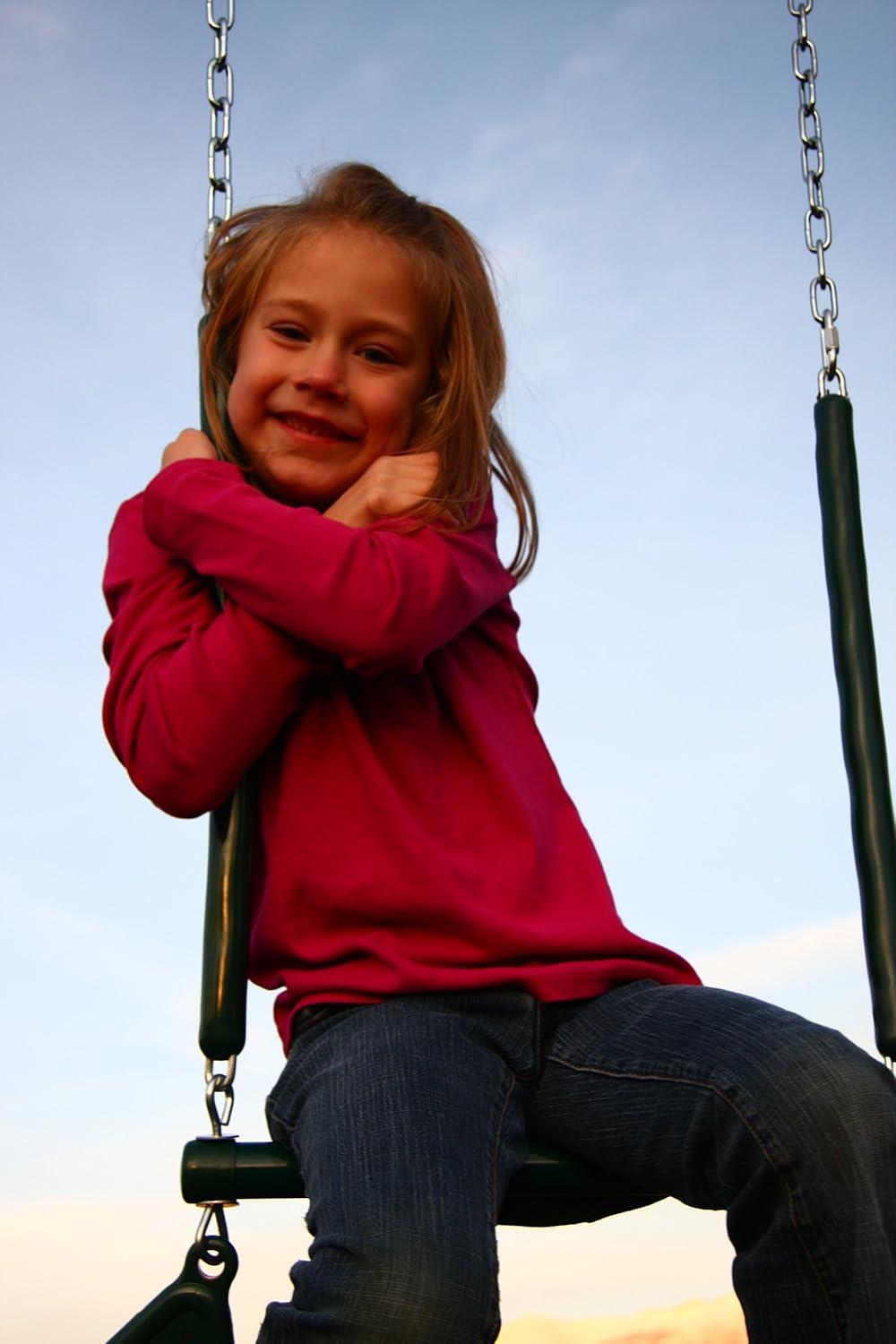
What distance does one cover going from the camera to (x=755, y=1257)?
4.94 feet

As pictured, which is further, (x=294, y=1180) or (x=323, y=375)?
(x=323, y=375)

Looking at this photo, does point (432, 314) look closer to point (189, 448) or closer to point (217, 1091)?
point (189, 448)

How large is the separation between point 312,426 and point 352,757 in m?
0.38

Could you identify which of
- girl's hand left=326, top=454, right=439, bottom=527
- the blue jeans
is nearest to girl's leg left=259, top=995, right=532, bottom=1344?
the blue jeans

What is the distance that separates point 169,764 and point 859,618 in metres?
0.76

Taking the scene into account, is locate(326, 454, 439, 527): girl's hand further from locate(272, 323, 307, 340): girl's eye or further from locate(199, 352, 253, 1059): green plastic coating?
locate(199, 352, 253, 1059): green plastic coating

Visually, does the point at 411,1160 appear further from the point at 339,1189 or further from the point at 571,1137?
the point at 571,1137

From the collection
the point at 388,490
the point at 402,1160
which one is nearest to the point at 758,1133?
the point at 402,1160

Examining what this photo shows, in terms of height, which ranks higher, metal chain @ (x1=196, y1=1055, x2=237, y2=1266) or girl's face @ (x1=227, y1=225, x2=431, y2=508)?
girl's face @ (x1=227, y1=225, x2=431, y2=508)

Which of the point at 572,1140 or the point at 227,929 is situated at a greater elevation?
the point at 227,929

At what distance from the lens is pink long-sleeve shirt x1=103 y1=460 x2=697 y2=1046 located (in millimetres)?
1632

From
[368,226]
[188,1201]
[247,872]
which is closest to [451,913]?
[247,872]

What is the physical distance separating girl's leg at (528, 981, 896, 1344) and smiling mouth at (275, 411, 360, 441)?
68cm

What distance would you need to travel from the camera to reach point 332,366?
6.00 feet
